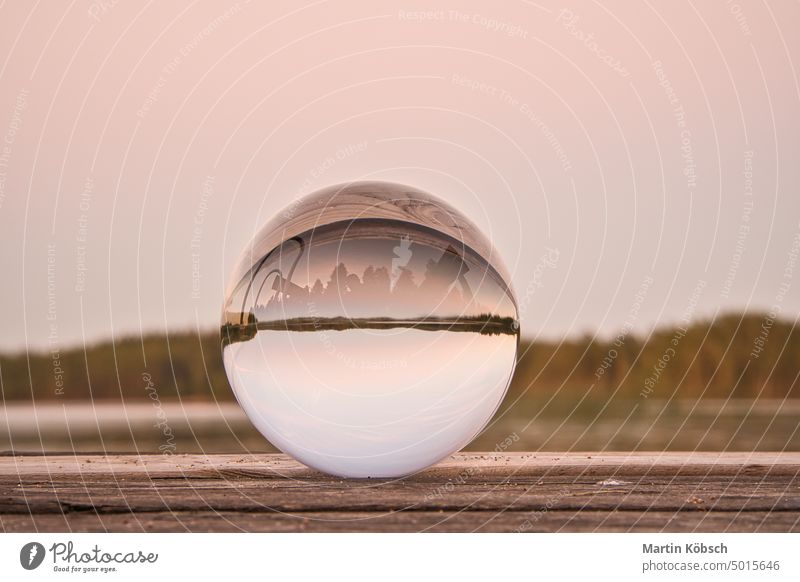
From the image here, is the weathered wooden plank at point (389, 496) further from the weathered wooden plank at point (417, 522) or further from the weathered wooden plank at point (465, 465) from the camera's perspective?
the weathered wooden plank at point (465, 465)

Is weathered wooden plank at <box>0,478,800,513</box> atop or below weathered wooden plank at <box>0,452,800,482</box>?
below

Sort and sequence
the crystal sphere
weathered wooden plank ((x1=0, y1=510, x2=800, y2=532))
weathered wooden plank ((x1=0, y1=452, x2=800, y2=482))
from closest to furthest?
weathered wooden plank ((x1=0, y1=510, x2=800, y2=532)) < the crystal sphere < weathered wooden plank ((x1=0, y1=452, x2=800, y2=482))

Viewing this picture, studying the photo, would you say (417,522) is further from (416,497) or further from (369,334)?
(369,334)

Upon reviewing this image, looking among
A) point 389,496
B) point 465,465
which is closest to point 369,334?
point 389,496

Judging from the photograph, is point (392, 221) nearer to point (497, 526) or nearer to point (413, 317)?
point (413, 317)

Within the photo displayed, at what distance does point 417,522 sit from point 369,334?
0.70 m

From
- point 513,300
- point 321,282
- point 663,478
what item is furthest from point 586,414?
point 321,282

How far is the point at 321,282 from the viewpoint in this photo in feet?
13.7

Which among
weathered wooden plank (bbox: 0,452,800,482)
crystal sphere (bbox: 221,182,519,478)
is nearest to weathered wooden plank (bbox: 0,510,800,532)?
crystal sphere (bbox: 221,182,519,478)

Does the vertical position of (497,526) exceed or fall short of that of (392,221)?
it falls short

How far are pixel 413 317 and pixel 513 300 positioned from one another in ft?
1.81

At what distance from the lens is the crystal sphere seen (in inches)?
162

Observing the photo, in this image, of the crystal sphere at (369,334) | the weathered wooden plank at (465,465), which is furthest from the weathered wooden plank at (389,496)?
the weathered wooden plank at (465,465)

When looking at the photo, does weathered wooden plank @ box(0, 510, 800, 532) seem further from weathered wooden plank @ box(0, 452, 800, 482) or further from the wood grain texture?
weathered wooden plank @ box(0, 452, 800, 482)
